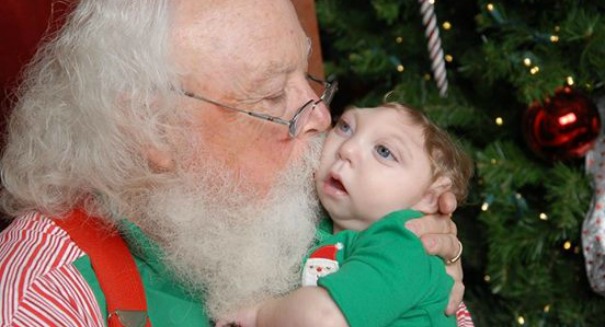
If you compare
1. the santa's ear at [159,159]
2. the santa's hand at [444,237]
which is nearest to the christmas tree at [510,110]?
the santa's hand at [444,237]

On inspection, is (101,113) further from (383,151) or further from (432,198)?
(432,198)

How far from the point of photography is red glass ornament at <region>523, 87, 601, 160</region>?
2270 millimetres

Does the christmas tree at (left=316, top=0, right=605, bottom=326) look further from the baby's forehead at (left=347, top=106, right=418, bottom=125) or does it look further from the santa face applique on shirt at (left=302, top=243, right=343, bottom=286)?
the santa face applique on shirt at (left=302, top=243, right=343, bottom=286)

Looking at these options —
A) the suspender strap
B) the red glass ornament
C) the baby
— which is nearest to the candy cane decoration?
the red glass ornament

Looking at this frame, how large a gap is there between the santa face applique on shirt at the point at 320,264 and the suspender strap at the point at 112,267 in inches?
11.5

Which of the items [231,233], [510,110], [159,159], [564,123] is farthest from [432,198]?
[510,110]

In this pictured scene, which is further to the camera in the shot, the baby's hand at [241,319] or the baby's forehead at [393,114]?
the baby's forehead at [393,114]

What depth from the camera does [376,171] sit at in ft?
5.37

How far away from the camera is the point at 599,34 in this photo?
223 cm

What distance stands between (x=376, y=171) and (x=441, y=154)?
0.44 feet

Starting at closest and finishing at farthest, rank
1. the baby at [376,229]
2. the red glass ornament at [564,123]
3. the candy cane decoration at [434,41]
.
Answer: the baby at [376,229] → the red glass ornament at [564,123] → the candy cane decoration at [434,41]

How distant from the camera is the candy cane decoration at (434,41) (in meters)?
2.39

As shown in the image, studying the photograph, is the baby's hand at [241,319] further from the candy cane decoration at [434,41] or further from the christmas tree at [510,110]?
the candy cane decoration at [434,41]

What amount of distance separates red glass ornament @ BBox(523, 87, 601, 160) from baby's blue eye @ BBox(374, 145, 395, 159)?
777 mm
